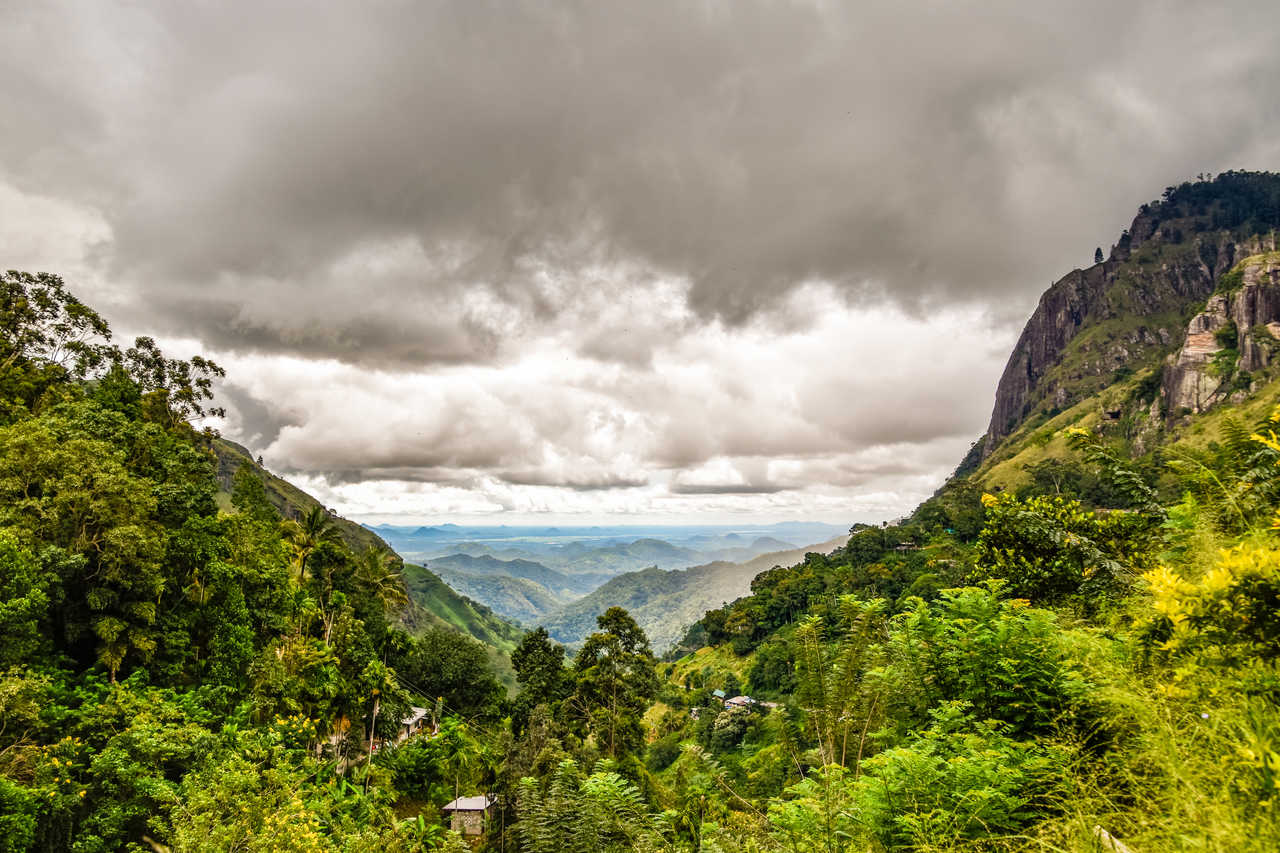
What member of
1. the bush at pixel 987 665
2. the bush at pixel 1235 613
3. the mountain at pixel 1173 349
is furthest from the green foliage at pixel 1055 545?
the mountain at pixel 1173 349

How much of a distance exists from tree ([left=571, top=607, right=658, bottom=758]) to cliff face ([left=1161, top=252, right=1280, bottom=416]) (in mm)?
135672

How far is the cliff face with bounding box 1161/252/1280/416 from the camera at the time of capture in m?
107

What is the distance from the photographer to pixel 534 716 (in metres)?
25.9

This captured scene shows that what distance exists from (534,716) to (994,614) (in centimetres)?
2349

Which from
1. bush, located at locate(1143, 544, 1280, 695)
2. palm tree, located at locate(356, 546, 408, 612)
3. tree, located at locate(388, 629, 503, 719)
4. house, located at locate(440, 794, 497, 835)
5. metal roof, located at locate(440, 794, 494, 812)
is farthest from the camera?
tree, located at locate(388, 629, 503, 719)

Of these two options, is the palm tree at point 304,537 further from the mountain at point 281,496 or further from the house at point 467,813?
the mountain at point 281,496

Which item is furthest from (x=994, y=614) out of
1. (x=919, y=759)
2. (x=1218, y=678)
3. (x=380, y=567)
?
(x=380, y=567)

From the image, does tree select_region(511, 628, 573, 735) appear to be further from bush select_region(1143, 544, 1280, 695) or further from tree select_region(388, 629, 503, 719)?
bush select_region(1143, 544, 1280, 695)

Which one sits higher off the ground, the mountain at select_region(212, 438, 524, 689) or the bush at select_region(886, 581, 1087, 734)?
the bush at select_region(886, 581, 1087, 734)

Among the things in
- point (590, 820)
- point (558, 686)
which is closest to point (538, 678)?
point (558, 686)

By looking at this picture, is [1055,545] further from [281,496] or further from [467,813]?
[281,496]

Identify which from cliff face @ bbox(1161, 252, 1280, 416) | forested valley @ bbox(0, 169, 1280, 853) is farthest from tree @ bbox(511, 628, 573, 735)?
cliff face @ bbox(1161, 252, 1280, 416)

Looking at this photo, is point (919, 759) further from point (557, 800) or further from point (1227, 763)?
point (557, 800)

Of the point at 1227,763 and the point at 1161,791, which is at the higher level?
the point at 1227,763
